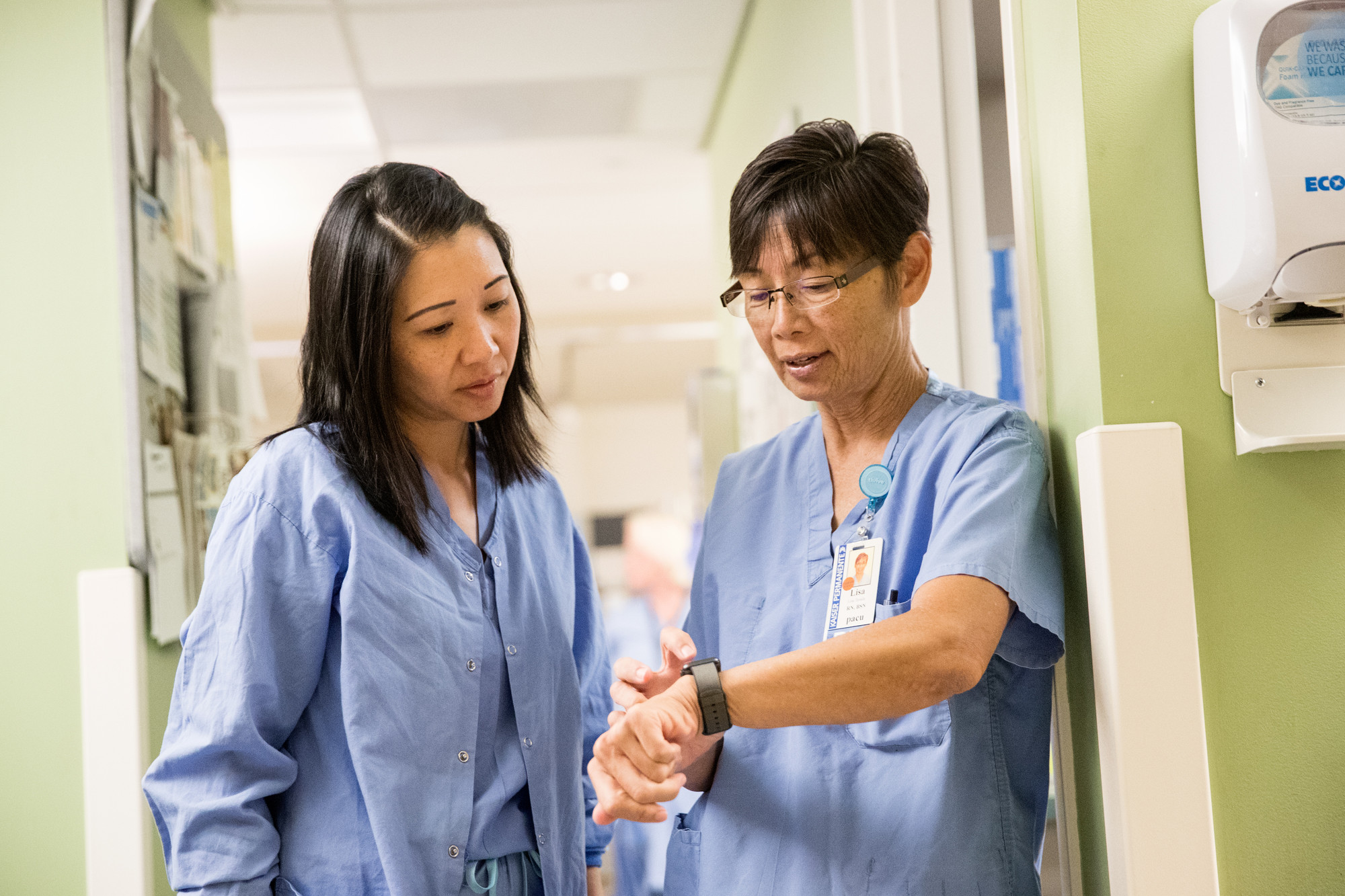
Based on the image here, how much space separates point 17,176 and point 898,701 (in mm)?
1876

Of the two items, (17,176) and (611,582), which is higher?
(17,176)

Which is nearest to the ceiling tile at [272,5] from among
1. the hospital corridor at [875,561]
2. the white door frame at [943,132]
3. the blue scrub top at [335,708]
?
the white door frame at [943,132]

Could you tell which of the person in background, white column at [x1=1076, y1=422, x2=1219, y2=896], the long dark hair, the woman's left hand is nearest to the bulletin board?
the long dark hair

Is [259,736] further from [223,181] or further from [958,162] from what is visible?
[223,181]

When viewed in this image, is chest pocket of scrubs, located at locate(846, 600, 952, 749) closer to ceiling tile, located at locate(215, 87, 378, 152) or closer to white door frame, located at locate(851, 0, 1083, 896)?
white door frame, located at locate(851, 0, 1083, 896)

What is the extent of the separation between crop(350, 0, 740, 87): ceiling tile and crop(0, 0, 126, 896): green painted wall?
4.83 ft

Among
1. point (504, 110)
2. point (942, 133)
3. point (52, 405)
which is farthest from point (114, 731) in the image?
point (504, 110)

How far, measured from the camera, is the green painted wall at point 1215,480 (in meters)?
1.18

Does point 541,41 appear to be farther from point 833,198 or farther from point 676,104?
point 833,198

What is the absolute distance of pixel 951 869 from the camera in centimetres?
117

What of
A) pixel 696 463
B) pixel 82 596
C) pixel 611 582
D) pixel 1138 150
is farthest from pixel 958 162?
pixel 611 582

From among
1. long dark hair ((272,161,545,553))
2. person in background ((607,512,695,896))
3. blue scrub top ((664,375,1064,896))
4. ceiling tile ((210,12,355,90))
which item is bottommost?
person in background ((607,512,695,896))

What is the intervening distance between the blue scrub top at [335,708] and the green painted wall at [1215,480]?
2.64 ft

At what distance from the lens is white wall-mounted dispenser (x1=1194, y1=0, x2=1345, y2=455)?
108 cm
